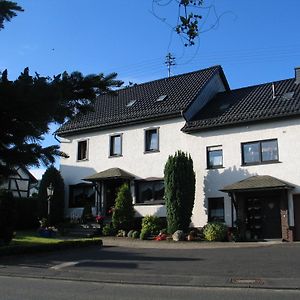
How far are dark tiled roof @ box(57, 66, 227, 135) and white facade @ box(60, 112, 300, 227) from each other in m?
0.56

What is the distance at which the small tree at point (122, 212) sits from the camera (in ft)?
85.0

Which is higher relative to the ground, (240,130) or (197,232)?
(240,130)

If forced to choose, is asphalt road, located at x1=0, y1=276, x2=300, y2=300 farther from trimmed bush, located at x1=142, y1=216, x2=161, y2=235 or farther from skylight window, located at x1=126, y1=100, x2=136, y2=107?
skylight window, located at x1=126, y1=100, x2=136, y2=107

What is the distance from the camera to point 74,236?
2553 cm

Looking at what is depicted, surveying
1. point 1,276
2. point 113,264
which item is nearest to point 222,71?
point 113,264

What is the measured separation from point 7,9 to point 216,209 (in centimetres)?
2088

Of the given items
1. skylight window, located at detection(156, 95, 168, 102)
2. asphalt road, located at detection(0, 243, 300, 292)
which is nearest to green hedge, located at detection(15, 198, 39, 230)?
skylight window, located at detection(156, 95, 168, 102)

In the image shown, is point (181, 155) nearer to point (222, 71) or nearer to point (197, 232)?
point (197, 232)

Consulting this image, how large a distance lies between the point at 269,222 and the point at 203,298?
15407 mm

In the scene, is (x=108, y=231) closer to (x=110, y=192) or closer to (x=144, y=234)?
(x=144, y=234)

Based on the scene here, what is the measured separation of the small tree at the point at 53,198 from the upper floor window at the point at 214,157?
31.7 feet

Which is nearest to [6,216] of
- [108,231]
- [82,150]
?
[108,231]

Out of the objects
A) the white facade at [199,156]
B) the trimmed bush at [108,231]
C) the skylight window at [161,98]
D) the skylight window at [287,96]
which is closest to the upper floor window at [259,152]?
the white facade at [199,156]

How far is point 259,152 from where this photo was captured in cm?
2380
